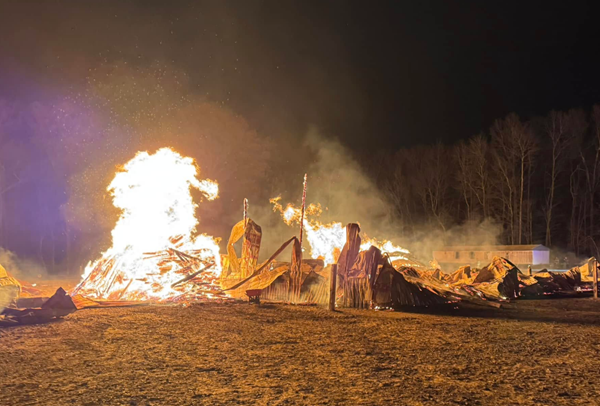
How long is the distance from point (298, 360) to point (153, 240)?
10.8 m

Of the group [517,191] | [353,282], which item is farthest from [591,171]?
[353,282]

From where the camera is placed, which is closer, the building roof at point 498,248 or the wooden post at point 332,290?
the wooden post at point 332,290

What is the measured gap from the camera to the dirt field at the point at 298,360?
5738 mm

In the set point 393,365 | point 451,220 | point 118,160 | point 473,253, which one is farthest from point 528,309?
point 451,220

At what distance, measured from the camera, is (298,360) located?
7.46 m

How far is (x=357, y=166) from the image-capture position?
61.7 metres

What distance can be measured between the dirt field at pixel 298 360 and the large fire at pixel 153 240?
3578mm

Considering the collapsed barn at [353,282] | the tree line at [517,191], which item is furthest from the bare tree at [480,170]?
the collapsed barn at [353,282]

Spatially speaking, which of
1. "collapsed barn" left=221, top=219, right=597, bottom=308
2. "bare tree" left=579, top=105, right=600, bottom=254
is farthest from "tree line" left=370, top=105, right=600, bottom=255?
"collapsed barn" left=221, top=219, right=597, bottom=308

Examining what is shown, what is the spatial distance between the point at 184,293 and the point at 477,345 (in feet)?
32.0

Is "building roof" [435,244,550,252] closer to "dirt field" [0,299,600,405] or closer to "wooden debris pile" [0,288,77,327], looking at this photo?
"dirt field" [0,299,600,405]

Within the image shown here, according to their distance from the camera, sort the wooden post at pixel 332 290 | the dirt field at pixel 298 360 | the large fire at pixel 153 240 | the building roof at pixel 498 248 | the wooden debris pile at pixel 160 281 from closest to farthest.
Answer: the dirt field at pixel 298 360 < the wooden post at pixel 332 290 < the wooden debris pile at pixel 160 281 < the large fire at pixel 153 240 < the building roof at pixel 498 248

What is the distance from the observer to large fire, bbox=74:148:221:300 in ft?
51.2

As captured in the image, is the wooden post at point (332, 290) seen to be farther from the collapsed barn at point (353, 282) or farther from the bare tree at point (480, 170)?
the bare tree at point (480, 170)
